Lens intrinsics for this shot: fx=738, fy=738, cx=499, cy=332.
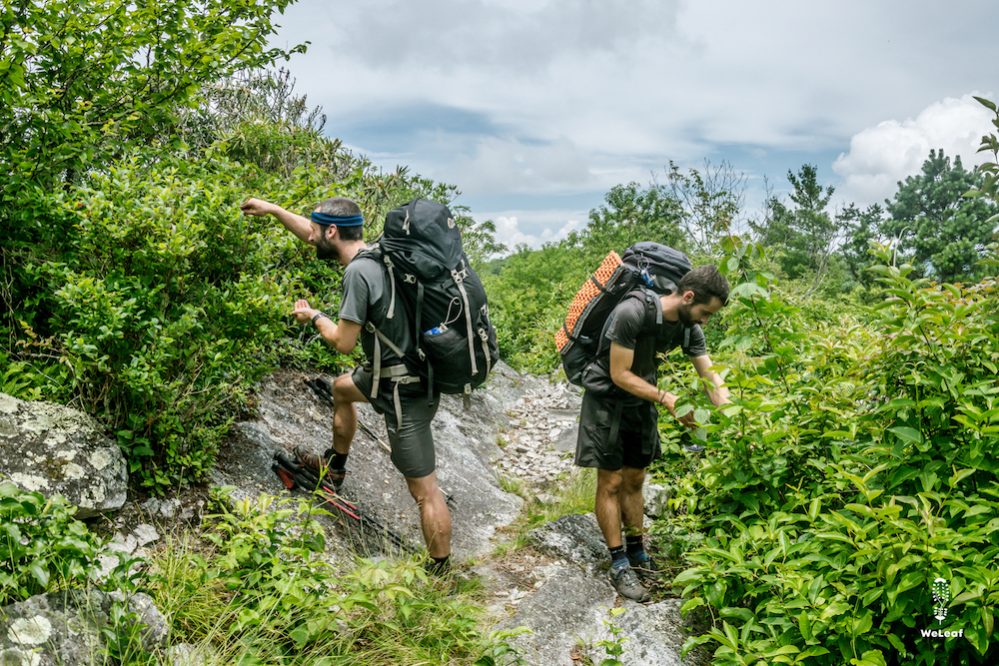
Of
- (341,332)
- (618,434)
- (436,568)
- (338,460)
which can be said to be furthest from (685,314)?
(338,460)

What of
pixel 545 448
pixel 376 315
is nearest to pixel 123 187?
pixel 376 315

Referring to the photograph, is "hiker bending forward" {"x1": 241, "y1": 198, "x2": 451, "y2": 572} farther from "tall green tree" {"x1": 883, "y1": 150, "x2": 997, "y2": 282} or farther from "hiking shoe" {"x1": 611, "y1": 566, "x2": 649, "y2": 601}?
"tall green tree" {"x1": 883, "y1": 150, "x2": 997, "y2": 282}

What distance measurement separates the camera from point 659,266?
15.9 feet

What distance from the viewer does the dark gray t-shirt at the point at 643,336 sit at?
454 centimetres

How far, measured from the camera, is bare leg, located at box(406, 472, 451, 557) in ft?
14.9

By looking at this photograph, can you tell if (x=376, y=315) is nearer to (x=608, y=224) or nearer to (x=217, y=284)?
(x=217, y=284)

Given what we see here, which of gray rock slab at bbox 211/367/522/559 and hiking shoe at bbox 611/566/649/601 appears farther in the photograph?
gray rock slab at bbox 211/367/522/559

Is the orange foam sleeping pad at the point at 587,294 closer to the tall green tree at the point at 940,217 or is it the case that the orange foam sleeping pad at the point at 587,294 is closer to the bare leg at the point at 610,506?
the bare leg at the point at 610,506

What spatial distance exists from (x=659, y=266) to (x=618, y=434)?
1133 mm

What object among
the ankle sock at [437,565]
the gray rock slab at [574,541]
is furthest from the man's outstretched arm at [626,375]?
the ankle sock at [437,565]

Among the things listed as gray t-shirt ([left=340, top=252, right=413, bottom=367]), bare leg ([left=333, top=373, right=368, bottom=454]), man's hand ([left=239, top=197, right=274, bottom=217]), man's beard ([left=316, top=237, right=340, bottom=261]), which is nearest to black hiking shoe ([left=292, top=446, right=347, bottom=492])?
bare leg ([left=333, top=373, right=368, bottom=454])

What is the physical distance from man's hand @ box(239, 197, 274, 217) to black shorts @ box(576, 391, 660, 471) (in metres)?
2.37

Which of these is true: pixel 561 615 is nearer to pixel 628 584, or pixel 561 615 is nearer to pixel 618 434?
pixel 628 584

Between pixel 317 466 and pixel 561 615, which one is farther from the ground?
pixel 317 466
